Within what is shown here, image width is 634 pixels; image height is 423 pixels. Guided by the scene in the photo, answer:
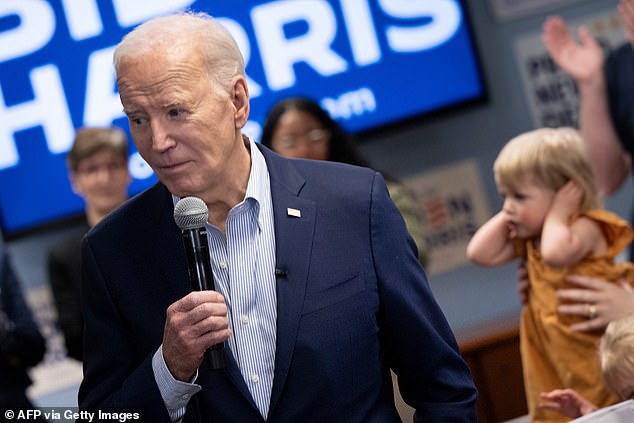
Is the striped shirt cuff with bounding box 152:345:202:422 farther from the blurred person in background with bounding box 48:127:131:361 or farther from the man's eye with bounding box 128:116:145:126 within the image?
the blurred person in background with bounding box 48:127:131:361

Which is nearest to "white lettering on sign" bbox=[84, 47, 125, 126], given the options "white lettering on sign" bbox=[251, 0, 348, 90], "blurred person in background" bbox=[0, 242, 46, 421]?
"white lettering on sign" bbox=[251, 0, 348, 90]

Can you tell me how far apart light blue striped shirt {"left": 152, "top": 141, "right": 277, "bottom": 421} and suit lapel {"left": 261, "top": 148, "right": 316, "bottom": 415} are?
0.03 m

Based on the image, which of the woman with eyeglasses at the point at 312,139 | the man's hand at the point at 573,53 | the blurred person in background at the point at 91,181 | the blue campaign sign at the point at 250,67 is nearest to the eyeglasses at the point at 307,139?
the woman with eyeglasses at the point at 312,139

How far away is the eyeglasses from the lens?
3.89m

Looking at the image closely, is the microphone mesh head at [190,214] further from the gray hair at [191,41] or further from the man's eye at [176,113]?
the gray hair at [191,41]

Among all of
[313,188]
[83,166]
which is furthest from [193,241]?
[83,166]

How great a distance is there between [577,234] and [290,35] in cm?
224

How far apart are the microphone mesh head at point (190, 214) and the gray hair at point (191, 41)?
27 cm

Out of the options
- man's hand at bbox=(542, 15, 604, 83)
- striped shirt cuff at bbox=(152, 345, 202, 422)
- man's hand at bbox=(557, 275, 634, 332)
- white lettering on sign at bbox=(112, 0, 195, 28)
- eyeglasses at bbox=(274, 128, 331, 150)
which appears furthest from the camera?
white lettering on sign at bbox=(112, 0, 195, 28)

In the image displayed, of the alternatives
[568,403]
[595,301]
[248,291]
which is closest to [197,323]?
[248,291]

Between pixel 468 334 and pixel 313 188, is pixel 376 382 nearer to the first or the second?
pixel 313 188

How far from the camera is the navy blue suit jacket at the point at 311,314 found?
1985 millimetres

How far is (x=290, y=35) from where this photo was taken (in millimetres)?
5059

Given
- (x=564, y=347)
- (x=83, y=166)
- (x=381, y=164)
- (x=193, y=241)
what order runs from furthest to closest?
(x=381, y=164), (x=83, y=166), (x=564, y=347), (x=193, y=241)
